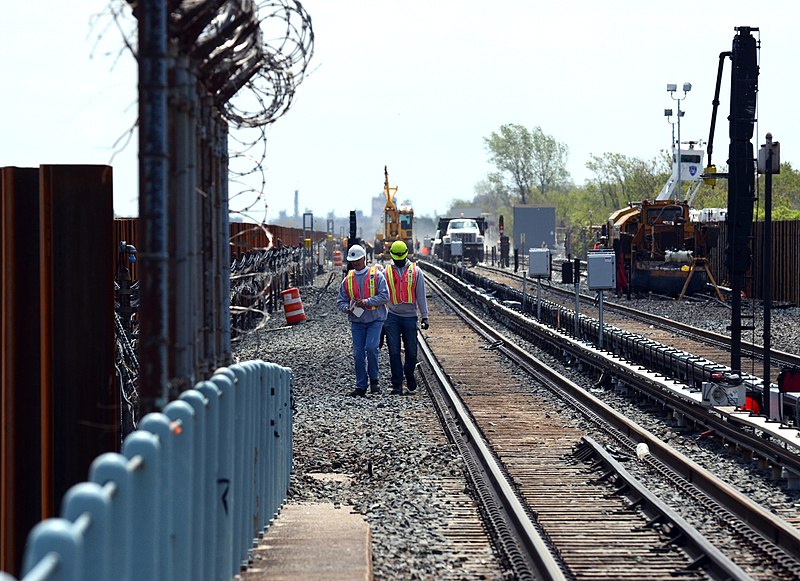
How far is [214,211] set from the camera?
6.56m

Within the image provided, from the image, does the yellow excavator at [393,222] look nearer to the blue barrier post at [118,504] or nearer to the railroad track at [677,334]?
the railroad track at [677,334]

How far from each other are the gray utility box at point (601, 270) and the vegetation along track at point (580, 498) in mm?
2354

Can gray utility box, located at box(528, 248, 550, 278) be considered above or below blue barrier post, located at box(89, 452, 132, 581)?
above

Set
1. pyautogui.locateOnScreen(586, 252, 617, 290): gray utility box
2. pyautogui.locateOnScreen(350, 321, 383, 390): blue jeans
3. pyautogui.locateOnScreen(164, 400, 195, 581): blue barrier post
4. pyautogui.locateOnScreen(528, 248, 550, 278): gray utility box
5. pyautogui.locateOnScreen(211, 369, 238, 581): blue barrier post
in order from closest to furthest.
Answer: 1. pyautogui.locateOnScreen(164, 400, 195, 581): blue barrier post
2. pyautogui.locateOnScreen(211, 369, 238, 581): blue barrier post
3. pyautogui.locateOnScreen(350, 321, 383, 390): blue jeans
4. pyautogui.locateOnScreen(586, 252, 617, 290): gray utility box
5. pyautogui.locateOnScreen(528, 248, 550, 278): gray utility box

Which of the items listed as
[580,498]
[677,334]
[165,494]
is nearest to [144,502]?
[165,494]

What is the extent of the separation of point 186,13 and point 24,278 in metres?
2.14

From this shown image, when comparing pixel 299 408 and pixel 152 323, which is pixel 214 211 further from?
pixel 299 408

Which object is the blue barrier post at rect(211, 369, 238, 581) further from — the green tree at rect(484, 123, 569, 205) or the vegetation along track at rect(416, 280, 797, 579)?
the green tree at rect(484, 123, 569, 205)

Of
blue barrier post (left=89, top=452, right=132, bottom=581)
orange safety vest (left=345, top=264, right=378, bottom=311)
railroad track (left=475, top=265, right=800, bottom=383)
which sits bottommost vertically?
railroad track (left=475, top=265, right=800, bottom=383)

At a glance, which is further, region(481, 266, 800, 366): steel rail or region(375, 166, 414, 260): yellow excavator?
region(375, 166, 414, 260): yellow excavator

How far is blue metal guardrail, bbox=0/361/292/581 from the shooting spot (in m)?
3.25

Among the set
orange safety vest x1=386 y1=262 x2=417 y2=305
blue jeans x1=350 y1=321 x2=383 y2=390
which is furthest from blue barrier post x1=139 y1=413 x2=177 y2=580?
orange safety vest x1=386 y1=262 x2=417 y2=305

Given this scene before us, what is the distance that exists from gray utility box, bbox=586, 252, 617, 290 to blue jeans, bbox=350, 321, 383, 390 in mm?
4653

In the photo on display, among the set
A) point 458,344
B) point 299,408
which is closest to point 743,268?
point 299,408
